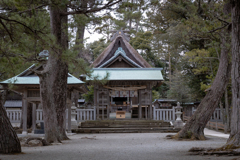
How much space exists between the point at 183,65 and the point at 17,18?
16.1 metres

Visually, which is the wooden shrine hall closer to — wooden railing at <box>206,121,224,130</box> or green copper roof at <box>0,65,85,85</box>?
green copper roof at <box>0,65,85,85</box>

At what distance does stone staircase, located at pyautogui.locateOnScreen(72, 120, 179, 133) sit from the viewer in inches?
534

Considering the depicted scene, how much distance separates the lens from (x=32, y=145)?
7.57 meters

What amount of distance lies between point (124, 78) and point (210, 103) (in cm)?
727

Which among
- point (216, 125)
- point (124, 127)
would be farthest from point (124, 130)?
point (216, 125)

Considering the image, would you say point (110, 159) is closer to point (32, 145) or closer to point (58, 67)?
point (32, 145)

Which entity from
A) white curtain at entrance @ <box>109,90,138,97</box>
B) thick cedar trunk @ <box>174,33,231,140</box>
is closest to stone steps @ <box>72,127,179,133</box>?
thick cedar trunk @ <box>174,33,231,140</box>

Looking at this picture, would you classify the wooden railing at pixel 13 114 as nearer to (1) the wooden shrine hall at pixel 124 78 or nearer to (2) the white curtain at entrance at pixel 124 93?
(1) the wooden shrine hall at pixel 124 78

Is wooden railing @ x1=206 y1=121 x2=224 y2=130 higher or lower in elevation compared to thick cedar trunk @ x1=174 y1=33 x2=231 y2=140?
lower

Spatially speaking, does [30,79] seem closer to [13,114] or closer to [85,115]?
[85,115]

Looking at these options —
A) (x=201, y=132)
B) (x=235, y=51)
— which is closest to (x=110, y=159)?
(x=235, y=51)

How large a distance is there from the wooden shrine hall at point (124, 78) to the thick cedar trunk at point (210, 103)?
6.48 meters

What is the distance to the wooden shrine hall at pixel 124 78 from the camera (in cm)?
1584

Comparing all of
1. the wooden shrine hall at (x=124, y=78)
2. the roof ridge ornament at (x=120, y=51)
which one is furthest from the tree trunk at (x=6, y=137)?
the roof ridge ornament at (x=120, y=51)
